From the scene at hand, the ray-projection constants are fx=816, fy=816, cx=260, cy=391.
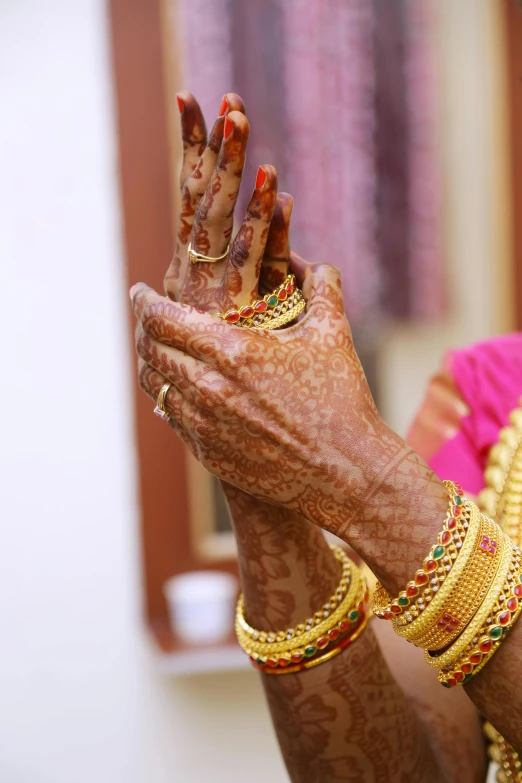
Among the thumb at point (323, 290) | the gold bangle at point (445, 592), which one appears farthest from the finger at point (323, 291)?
the gold bangle at point (445, 592)

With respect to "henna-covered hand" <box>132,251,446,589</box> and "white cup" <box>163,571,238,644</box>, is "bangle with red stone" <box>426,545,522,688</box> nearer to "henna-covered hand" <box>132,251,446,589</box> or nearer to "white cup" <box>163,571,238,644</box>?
"henna-covered hand" <box>132,251,446,589</box>

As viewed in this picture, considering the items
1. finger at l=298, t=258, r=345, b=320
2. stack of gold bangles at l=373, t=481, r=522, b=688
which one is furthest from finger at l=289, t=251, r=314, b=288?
stack of gold bangles at l=373, t=481, r=522, b=688

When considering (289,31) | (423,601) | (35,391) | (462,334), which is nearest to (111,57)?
(289,31)

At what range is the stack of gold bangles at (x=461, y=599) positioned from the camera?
657 mm

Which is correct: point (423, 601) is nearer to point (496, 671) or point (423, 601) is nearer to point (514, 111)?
point (496, 671)

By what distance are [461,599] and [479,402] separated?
15.6 inches

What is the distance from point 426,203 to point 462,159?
19cm

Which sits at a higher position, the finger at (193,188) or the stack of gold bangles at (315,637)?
the finger at (193,188)

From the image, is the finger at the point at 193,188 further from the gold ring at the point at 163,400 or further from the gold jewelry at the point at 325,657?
the gold jewelry at the point at 325,657

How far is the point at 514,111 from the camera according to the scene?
6.89 feet

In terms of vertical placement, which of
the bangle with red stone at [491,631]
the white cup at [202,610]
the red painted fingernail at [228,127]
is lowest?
the white cup at [202,610]

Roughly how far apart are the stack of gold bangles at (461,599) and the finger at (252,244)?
0.25 metres

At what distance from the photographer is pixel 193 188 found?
0.71m

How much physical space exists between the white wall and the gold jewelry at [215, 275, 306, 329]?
1.26 metres
